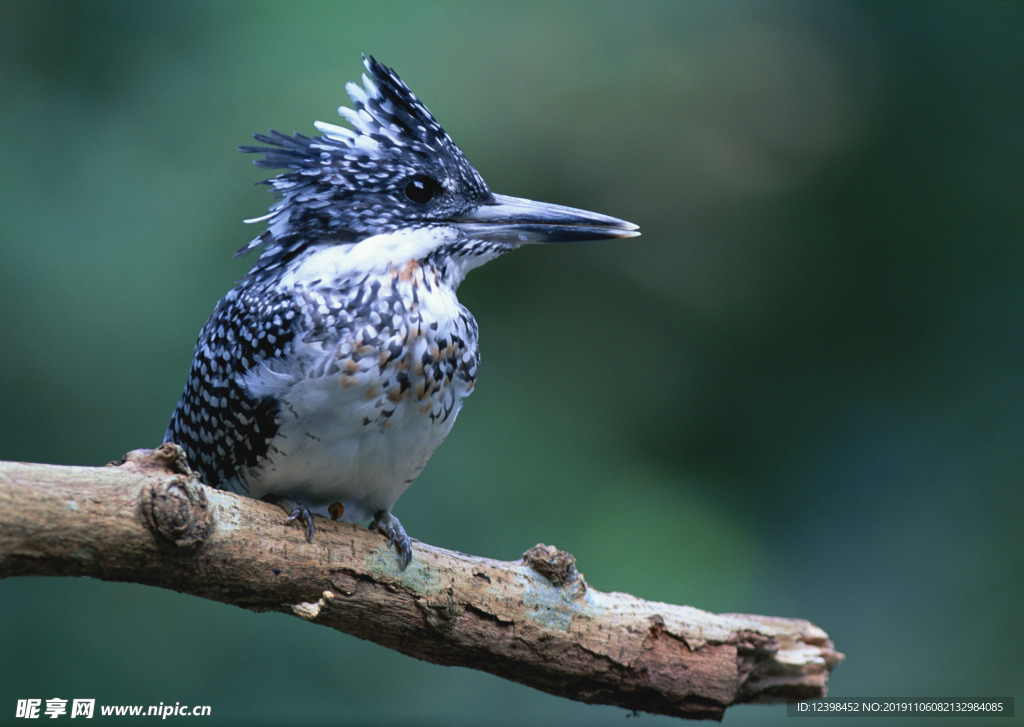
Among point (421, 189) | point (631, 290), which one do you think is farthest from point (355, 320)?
point (631, 290)

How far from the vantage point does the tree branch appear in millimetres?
1527

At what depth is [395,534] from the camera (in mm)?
2053

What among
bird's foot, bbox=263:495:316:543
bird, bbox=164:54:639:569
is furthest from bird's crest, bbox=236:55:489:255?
bird's foot, bbox=263:495:316:543

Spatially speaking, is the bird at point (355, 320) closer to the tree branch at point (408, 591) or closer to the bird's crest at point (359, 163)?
the bird's crest at point (359, 163)

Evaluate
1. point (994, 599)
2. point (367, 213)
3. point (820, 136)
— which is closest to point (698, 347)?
point (820, 136)

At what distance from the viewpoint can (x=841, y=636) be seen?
12.6 ft

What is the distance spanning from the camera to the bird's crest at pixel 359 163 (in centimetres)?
212

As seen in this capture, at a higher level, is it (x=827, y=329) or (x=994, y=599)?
(x=827, y=329)

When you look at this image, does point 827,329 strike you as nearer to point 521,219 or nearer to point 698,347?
point 698,347

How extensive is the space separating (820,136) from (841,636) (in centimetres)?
212

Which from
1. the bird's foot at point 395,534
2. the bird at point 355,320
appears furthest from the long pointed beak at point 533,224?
the bird's foot at point 395,534

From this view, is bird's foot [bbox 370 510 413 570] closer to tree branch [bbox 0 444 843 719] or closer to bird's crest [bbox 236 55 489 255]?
tree branch [bbox 0 444 843 719]

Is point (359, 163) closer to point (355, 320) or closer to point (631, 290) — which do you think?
point (355, 320)

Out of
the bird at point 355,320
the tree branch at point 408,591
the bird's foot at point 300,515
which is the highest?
the bird at point 355,320
